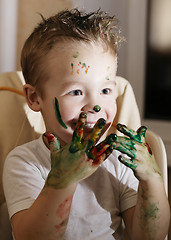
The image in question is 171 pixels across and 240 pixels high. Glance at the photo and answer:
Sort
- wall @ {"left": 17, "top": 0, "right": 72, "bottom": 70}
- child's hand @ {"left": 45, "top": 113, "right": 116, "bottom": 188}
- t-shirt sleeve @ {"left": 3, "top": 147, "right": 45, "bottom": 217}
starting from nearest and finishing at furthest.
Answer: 1. child's hand @ {"left": 45, "top": 113, "right": 116, "bottom": 188}
2. t-shirt sleeve @ {"left": 3, "top": 147, "right": 45, "bottom": 217}
3. wall @ {"left": 17, "top": 0, "right": 72, "bottom": 70}

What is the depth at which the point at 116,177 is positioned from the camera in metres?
0.93

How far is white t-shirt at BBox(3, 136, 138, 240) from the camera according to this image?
0.83 m

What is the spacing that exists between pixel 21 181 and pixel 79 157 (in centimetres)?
21

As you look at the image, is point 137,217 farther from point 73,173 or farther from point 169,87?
point 169,87

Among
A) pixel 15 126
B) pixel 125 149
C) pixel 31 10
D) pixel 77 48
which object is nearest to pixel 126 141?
pixel 125 149

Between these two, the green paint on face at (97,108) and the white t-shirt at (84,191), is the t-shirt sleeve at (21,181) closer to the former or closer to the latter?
the white t-shirt at (84,191)

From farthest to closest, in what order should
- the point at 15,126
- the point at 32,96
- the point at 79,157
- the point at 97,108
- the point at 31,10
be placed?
the point at 31,10 < the point at 15,126 < the point at 32,96 < the point at 97,108 < the point at 79,157

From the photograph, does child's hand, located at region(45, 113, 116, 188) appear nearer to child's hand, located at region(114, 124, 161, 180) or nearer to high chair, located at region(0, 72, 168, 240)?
child's hand, located at region(114, 124, 161, 180)

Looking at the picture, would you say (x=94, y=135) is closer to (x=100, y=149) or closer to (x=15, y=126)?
(x=100, y=149)

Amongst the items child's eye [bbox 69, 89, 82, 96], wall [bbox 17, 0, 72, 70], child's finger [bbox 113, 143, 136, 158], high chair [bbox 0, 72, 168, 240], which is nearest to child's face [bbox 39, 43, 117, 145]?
child's eye [bbox 69, 89, 82, 96]

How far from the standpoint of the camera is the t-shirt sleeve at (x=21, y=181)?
801 millimetres

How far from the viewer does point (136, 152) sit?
2.51ft

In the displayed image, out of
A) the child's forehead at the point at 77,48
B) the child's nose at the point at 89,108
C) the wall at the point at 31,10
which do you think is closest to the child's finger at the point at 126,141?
the child's nose at the point at 89,108

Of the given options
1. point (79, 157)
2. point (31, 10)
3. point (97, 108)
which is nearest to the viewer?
point (79, 157)
